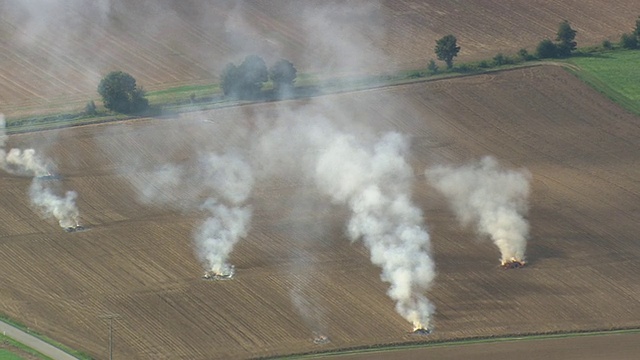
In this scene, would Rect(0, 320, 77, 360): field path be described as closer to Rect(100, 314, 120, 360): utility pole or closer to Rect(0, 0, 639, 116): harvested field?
Rect(100, 314, 120, 360): utility pole

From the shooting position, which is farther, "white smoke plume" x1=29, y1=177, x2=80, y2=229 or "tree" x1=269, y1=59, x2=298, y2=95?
"tree" x1=269, y1=59, x2=298, y2=95

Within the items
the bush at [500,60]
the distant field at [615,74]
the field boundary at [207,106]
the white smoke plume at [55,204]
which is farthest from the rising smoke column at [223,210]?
the distant field at [615,74]

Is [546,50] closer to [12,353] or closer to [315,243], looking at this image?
[315,243]

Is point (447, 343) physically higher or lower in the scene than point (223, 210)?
lower

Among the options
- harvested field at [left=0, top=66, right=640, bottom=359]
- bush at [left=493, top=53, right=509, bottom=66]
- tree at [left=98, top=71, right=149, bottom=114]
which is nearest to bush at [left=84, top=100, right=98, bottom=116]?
tree at [left=98, top=71, right=149, bottom=114]

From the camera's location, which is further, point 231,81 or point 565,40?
point 565,40

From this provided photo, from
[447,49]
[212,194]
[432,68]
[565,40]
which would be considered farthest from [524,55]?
[212,194]

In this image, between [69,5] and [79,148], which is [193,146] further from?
[69,5]
